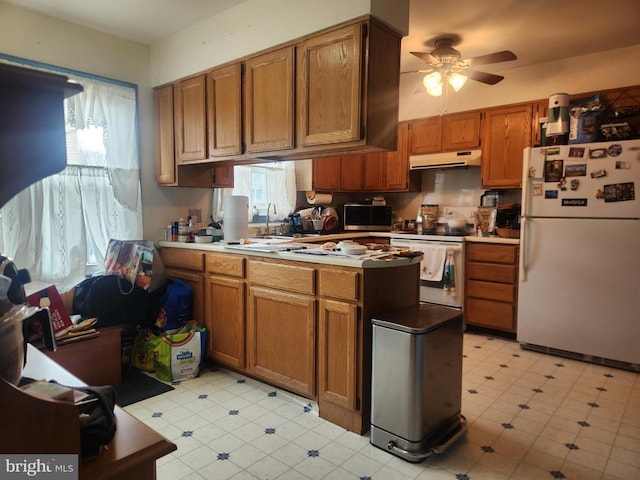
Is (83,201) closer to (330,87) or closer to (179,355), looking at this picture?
(179,355)

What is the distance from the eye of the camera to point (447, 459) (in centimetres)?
204

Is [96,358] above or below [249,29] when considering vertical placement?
below

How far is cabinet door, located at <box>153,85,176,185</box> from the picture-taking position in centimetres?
345

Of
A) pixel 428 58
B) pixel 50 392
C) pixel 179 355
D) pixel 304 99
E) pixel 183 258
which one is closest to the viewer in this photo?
pixel 50 392

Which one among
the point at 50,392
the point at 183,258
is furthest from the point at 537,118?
the point at 50,392

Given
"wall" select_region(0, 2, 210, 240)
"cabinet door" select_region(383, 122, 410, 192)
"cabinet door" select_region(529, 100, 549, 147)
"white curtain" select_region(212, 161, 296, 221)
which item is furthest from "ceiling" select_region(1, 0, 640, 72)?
"white curtain" select_region(212, 161, 296, 221)

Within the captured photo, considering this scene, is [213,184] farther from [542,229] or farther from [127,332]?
[542,229]

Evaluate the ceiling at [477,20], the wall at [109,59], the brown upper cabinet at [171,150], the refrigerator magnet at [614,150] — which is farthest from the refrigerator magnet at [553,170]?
the wall at [109,59]

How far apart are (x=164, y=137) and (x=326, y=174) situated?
6.15ft

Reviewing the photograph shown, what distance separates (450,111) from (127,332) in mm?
3795

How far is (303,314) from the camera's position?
97.3 inches

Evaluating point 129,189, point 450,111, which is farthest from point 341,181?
point 129,189

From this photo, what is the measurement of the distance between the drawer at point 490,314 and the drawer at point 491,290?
5cm

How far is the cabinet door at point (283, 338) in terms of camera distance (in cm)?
245
